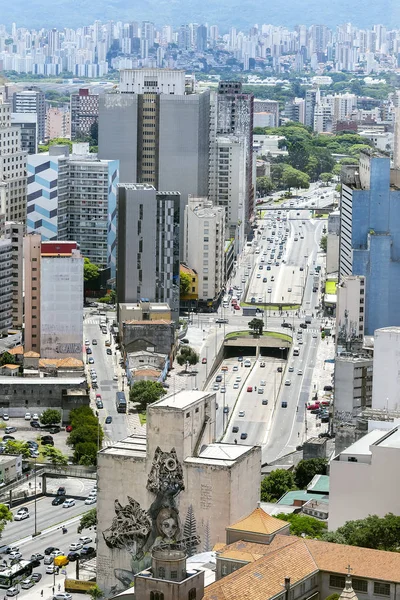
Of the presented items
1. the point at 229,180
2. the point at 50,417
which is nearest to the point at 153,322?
the point at 50,417

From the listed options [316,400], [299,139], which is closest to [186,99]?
[316,400]

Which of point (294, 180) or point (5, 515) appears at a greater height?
point (294, 180)

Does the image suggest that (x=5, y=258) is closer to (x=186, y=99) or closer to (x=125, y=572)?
(x=186, y=99)

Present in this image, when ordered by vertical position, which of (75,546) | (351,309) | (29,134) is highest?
(29,134)

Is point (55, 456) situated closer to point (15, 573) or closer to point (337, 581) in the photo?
point (15, 573)

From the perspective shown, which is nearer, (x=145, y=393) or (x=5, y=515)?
(x=5, y=515)

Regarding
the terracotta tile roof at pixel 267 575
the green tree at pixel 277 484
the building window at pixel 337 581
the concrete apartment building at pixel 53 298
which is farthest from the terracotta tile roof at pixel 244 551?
the concrete apartment building at pixel 53 298

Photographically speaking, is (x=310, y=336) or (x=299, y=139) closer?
(x=310, y=336)
